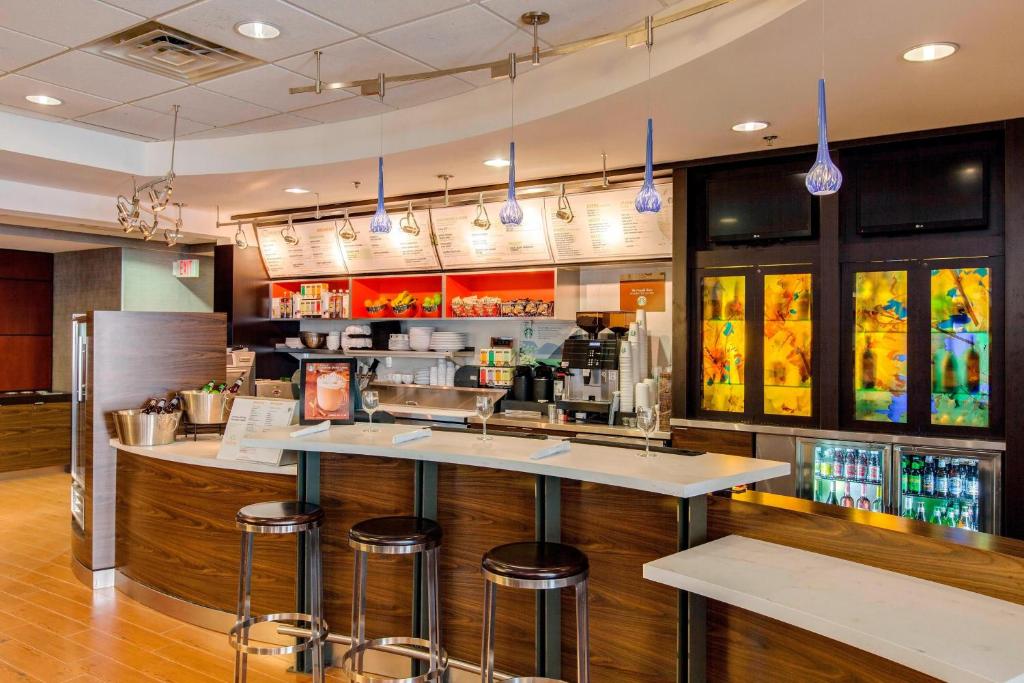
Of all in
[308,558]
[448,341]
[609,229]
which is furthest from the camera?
[448,341]

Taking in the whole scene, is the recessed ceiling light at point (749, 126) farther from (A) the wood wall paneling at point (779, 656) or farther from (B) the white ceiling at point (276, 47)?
(A) the wood wall paneling at point (779, 656)

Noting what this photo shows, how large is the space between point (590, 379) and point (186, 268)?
5.35 metres

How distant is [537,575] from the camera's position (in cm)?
236

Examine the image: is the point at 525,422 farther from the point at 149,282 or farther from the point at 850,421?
the point at 149,282

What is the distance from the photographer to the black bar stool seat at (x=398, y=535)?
2.79 m

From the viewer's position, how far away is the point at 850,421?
439 centimetres

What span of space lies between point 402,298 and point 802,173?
368 cm

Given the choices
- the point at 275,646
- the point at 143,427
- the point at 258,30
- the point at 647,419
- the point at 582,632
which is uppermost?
the point at 258,30

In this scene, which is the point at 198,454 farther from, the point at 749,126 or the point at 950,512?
the point at 950,512

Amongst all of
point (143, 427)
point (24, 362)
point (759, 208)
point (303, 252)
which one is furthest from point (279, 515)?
point (24, 362)

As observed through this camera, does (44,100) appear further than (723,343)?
No

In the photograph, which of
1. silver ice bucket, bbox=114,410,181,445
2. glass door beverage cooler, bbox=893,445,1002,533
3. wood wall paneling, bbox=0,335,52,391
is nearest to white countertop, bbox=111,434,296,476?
silver ice bucket, bbox=114,410,181,445

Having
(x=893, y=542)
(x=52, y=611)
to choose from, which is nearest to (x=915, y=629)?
(x=893, y=542)

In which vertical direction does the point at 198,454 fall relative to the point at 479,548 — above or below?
above
